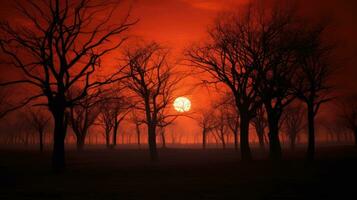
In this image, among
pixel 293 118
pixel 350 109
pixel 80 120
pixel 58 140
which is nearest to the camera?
pixel 58 140

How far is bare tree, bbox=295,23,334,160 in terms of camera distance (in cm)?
2850

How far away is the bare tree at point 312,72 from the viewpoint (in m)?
28.5

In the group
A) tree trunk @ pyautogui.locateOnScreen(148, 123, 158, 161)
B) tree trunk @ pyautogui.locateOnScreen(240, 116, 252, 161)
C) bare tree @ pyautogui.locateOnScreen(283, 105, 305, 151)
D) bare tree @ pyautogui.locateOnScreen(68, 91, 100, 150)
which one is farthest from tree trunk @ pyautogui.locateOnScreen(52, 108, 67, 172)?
bare tree @ pyautogui.locateOnScreen(283, 105, 305, 151)

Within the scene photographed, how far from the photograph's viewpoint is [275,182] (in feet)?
54.2

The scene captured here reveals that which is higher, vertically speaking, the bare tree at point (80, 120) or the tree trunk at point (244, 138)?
the bare tree at point (80, 120)

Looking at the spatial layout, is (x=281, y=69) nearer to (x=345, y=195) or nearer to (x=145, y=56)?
(x=145, y=56)

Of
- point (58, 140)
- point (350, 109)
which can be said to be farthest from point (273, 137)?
point (350, 109)

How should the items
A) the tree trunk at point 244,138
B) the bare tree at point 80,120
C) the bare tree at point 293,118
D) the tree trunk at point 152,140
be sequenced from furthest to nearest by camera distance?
the bare tree at point 293,118 → the bare tree at point 80,120 → the tree trunk at point 152,140 → the tree trunk at point 244,138

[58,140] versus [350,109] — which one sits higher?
[350,109]

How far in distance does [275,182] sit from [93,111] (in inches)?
2072

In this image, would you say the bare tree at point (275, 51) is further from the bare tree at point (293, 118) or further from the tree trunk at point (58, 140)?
the bare tree at point (293, 118)

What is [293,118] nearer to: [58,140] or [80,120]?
[80,120]

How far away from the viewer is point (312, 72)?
97.7 ft


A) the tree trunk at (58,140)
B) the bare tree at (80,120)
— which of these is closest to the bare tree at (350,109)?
the bare tree at (80,120)
